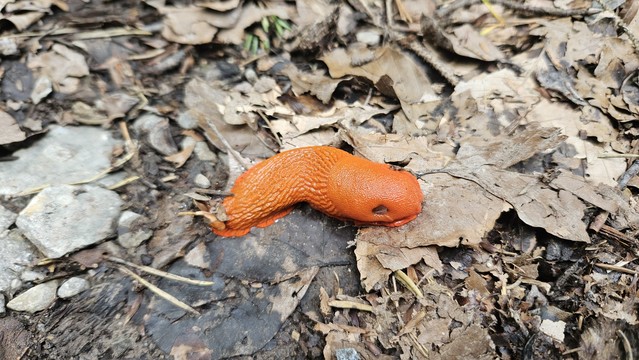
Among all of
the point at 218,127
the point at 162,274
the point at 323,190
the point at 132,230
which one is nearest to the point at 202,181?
the point at 218,127

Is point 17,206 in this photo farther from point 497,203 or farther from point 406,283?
point 497,203

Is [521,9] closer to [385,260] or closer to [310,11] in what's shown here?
[310,11]

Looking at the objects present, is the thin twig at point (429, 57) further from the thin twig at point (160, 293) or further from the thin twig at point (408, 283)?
the thin twig at point (160, 293)

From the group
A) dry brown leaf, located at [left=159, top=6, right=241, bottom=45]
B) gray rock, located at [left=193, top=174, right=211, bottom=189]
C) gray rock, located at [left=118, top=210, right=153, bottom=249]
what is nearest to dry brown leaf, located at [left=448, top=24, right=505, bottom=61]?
dry brown leaf, located at [left=159, top=6, right=241, bottom=45]

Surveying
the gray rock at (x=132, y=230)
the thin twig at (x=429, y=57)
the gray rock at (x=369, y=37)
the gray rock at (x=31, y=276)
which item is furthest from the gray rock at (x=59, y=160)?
the thin twig at (x=429, y=57)

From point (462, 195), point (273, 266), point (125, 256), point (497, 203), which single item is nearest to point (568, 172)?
point (497, 203)

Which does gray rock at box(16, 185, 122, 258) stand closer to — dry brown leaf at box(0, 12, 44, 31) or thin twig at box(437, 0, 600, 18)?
dry brown leaf at box(0, 12, 44, 31)
